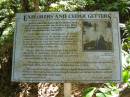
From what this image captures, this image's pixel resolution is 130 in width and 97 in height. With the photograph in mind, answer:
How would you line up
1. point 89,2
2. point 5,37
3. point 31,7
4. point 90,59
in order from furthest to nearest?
point 89,2, point 31,7, point 5,37, point 90,59

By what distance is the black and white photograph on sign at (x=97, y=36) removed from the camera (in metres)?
3.40

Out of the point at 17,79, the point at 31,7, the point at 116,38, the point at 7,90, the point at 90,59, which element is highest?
the point at 31,7

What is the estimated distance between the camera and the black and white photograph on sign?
340 centimetres

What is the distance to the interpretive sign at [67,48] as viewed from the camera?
11.0ft

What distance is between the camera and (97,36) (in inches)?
135

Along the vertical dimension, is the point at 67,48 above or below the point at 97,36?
below

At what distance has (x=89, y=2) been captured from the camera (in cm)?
612

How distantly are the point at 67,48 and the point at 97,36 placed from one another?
39cm

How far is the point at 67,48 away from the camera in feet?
11.2

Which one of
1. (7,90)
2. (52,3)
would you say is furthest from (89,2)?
(7,90)

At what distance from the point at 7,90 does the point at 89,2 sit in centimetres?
251

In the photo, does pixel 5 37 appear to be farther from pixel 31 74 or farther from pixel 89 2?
pixel 89 2

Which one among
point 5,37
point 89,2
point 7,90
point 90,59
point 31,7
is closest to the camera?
point 90,59

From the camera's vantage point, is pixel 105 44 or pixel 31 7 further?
pixel 31 7
